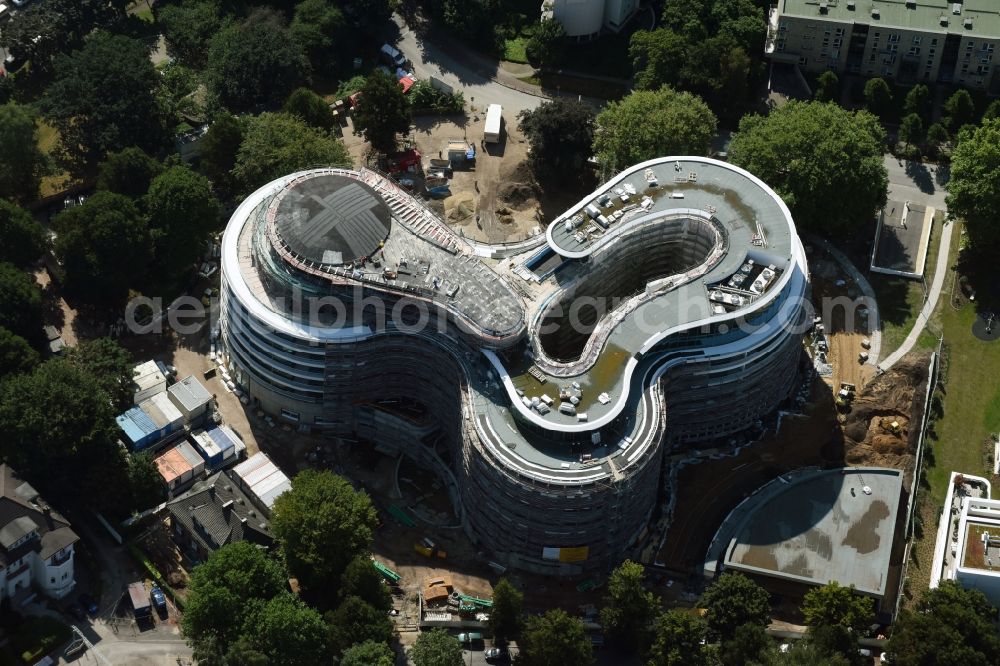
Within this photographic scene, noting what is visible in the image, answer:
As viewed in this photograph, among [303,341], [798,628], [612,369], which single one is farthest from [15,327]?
[798,628]

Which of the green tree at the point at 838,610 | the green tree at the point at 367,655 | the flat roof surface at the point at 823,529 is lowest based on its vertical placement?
the green tree at the point at 367,655

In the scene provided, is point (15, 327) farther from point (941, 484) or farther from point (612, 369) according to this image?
point (941, 484)

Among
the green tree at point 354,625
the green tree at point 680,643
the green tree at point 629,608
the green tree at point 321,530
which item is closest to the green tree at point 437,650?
the green tree at point 354,625

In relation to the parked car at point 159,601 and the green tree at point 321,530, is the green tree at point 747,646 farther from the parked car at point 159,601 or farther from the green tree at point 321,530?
the parked car at point 159,601

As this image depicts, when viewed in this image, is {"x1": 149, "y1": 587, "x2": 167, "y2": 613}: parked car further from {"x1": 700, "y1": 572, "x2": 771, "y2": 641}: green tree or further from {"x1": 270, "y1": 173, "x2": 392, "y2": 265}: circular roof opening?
{"x1": 700, "y1": 572, "x2": 771, "y2": 641}: green tree

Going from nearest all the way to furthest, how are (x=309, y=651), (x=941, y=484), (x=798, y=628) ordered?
(x=309, y=651), (x=798, y=628), (x=941, y=484)

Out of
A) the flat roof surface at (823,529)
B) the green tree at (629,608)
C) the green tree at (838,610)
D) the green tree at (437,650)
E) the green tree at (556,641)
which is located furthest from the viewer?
the flat roof surface at (823,529)
